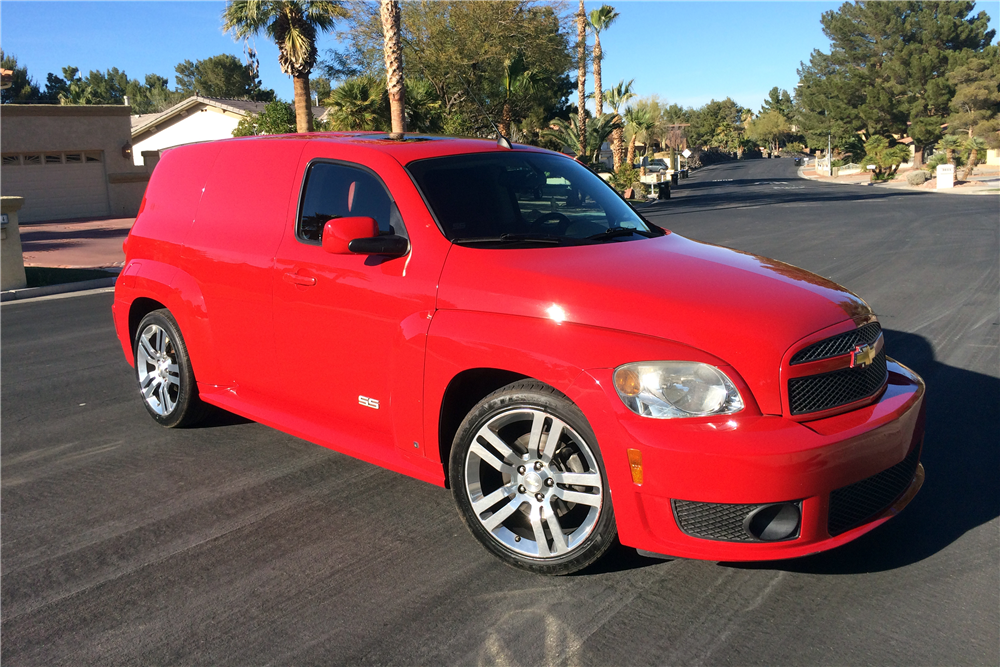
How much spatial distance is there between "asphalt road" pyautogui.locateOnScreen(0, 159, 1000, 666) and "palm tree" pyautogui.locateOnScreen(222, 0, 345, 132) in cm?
2448

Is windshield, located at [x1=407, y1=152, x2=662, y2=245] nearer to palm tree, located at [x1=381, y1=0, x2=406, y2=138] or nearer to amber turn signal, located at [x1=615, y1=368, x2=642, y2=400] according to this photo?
amber turn signal, located at [x1=615, y1=368, x2=642, y2=400]

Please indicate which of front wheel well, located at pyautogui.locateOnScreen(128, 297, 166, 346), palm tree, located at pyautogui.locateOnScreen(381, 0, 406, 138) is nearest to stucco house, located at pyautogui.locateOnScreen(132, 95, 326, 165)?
palm tree, located at pyautogui.locateOnScreen(381, 0, 406, 138)

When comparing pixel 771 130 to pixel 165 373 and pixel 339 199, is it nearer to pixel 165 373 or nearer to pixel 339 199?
pixel 165 373

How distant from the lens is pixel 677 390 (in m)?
3.20

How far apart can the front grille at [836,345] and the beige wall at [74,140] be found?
31.7 m

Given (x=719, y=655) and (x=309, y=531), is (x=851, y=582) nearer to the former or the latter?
(x=719, y=655)

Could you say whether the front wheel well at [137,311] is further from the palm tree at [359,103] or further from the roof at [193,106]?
the roof at [193,106]

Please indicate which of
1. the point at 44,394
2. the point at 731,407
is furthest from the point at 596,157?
the point at 731,407

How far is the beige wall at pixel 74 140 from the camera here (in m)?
29.7

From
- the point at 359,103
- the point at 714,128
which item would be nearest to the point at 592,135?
the point at 359,103

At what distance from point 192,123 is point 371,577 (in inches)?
1972

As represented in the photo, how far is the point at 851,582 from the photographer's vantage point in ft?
11.3

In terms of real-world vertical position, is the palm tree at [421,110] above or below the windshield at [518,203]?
above

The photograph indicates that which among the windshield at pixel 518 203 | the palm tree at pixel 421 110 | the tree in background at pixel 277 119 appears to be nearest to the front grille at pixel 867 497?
the windshield at pixel 518 203
